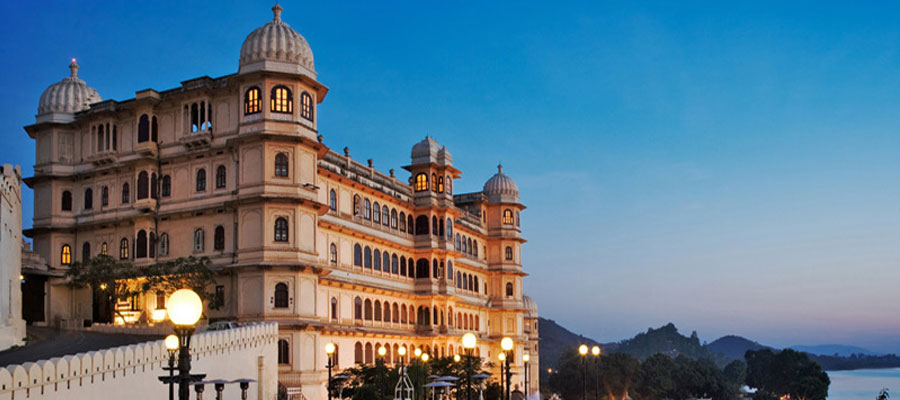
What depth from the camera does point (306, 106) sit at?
50219 mm

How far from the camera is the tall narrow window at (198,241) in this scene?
167ft

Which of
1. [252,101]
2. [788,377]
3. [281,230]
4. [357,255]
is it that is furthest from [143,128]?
[788,377]

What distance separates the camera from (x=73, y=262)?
53625mm

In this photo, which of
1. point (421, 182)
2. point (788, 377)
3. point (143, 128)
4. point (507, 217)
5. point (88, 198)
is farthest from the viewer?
point (788, 377)

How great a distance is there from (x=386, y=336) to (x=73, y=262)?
2028 cm

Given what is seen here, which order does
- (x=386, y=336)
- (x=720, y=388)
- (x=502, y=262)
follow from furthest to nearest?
(x=720, y=388) → (x=502, y=262) → (x=386, y=336)

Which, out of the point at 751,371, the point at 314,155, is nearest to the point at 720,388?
the point at 751,371

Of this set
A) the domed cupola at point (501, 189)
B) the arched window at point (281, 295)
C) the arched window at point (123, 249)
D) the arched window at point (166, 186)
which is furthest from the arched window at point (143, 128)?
the domed cupola at point (501, 189)

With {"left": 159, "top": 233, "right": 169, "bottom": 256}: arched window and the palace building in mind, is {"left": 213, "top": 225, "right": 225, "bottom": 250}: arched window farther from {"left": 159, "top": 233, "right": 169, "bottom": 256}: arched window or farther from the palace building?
{"left": 159, "top": 233, "right": 169, "bottom": 256}: arched window

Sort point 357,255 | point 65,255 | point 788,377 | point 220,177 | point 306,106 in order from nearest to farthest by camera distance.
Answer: point 306,106
point 220,177
point 65,255
point 357,255
point 788,377

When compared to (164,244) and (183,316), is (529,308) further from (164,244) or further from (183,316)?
(183,316)

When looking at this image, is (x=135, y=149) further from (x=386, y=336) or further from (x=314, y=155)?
(x=386, y=336)

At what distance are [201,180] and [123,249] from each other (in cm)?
641

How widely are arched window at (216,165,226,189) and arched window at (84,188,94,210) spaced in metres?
9.47
